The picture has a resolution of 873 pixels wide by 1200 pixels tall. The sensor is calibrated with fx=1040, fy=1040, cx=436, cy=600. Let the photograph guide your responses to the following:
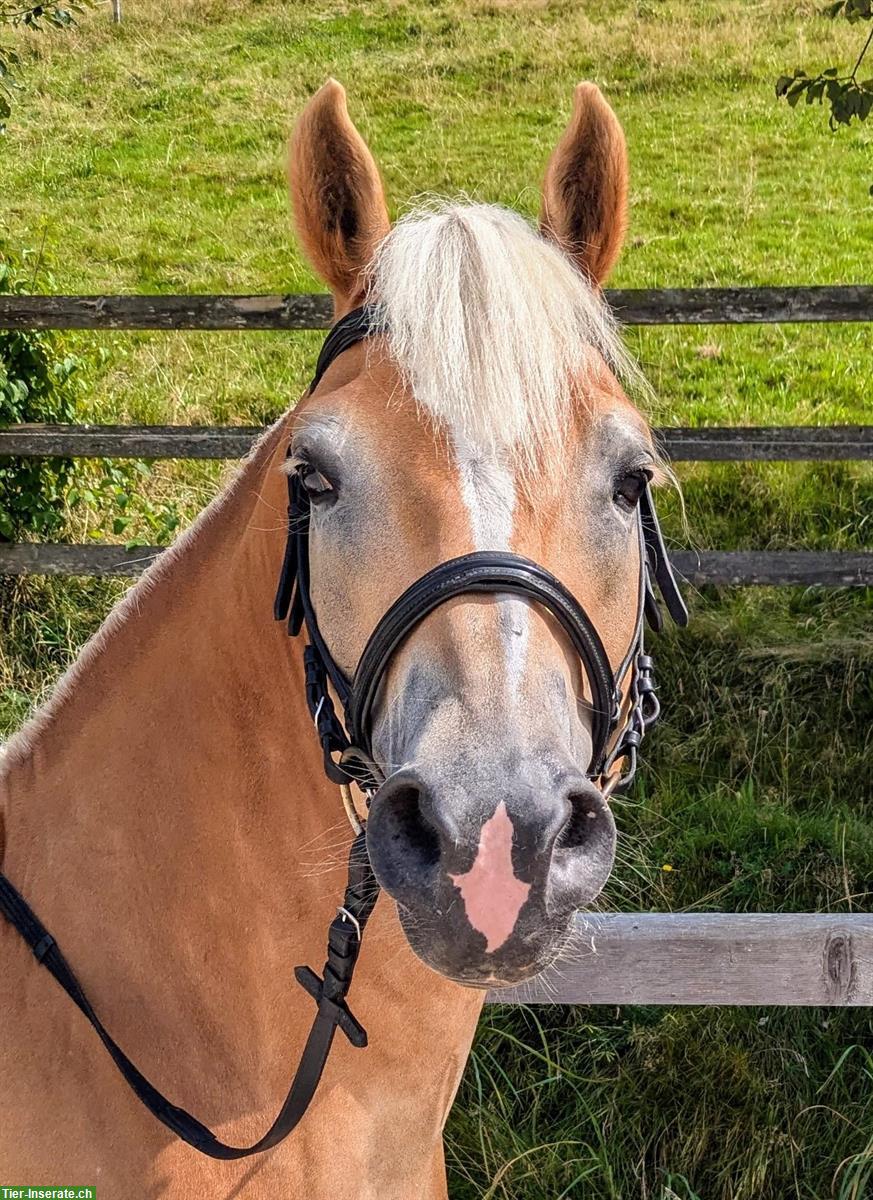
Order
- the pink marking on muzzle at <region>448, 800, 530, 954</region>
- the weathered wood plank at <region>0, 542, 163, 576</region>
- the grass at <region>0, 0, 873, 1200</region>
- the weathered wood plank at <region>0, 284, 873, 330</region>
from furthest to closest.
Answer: the weathered wood plank at <region>0, 542, 163, 576</region>, the weathered wood plank at <region>0, 284, 873, 330</region>, the grass at <region>0, 0, 873, 1200</region>, the pink marking on muzzle at <region>448, 800, 530, 954</region>

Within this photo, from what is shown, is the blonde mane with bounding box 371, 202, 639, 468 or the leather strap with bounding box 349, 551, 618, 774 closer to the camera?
the leather strap with bounding box 349, 551, 618, 774

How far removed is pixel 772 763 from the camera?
4344mm

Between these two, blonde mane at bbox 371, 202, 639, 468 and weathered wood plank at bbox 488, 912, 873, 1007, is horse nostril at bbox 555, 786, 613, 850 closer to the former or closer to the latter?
blonde mane at bbox 371, 202, 639, 468

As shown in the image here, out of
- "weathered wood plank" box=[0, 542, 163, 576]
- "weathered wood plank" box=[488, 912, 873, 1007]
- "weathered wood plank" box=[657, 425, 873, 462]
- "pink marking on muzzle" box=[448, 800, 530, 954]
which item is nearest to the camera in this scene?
"pink marking on muzzle" box=[448, 800, 530, 954]

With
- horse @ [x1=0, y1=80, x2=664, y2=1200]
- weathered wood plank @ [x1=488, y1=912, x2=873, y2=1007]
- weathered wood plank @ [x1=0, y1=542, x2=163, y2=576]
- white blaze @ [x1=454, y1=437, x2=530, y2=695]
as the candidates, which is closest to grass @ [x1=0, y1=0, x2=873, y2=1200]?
weathered wood plank @ [x1=0, y1=542, x2=163, y2=576]

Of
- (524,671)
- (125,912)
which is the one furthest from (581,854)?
(125,912)

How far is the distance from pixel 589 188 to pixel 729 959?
1816mm

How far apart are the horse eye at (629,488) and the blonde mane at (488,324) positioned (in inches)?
6.2

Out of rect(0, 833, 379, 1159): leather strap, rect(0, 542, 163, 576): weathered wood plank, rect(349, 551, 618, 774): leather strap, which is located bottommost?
rect(0, 542, 163, 576): weathered wood plank

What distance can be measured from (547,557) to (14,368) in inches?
188

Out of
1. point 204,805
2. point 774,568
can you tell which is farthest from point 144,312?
point 204,805

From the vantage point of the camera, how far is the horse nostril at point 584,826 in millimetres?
1366

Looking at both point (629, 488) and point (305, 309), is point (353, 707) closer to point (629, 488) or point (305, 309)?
point (629, 488)

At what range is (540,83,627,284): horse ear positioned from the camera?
1.85 meters
